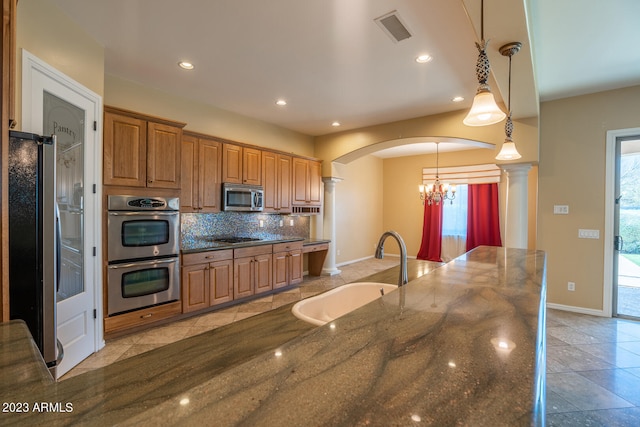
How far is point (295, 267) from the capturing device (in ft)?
15.8

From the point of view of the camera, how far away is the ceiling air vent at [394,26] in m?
2.23

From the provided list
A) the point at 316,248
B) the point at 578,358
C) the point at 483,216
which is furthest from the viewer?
the point at 483,216

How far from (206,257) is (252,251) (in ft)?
2.31

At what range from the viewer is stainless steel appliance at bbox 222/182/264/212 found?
4011 mm

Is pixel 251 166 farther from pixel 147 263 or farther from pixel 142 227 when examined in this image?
pixel 147 263

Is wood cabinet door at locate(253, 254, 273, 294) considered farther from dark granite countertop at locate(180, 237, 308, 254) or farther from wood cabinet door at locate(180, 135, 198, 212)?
wood cabinet door at locate(180, 135, 198, 212)

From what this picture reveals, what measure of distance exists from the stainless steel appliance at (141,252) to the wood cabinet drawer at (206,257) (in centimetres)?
14

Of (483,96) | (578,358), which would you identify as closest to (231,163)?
(483,96)

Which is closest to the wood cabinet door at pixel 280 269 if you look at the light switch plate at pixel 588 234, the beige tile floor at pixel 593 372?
the beige tile floor at pixel 593 372

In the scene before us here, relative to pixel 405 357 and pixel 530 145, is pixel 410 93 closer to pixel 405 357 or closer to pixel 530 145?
pixel 530 145

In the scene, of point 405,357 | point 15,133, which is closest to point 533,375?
point 405,357

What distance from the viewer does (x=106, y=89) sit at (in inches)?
125

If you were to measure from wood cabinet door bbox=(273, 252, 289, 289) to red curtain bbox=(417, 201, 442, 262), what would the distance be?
Result: 4.26 metres

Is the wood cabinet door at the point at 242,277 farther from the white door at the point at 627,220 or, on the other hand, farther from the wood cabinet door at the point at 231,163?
the white door at the point at 627,220
